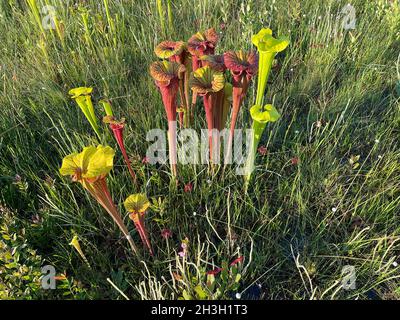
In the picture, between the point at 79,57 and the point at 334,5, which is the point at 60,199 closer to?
the point at 79,57

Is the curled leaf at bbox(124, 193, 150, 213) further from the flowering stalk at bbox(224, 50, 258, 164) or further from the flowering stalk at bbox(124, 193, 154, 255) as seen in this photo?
the flowering stalk at bbox(224, 50, 258, 164)

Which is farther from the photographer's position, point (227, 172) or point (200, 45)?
point (227, 172)

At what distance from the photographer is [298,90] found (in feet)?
7.34

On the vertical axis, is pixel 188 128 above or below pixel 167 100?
below

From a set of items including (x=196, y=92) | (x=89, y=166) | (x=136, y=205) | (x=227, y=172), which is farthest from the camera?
(x=227, y=172)

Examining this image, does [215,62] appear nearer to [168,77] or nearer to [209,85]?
[209,85]

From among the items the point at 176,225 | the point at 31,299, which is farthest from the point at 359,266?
the point at 31,299

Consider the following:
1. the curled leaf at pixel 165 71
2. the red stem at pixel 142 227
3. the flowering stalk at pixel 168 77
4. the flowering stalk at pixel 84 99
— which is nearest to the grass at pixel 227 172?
the red stem at pixel 142 227

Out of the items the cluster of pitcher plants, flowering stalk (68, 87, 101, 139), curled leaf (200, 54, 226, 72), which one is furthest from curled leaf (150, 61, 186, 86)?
flowering stalk (68, 87, 101, 139)

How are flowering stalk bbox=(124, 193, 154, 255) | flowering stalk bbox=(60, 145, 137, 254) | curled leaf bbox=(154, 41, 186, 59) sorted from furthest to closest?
curled leaf bbox=(154, 41, 186, 59) < flowering stalk bbox=(124, 193, 154, 255) < flowering stalk bbox=(60, 145, 137, 254)

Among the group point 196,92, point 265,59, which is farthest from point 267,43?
point 196,92

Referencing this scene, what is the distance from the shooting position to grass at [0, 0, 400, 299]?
150 centimetres

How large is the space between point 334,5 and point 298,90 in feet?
3.47

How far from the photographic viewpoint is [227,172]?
1778 millimetres
